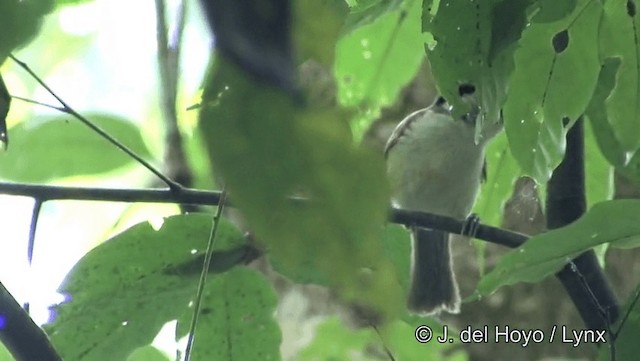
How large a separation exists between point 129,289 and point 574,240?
0.39m

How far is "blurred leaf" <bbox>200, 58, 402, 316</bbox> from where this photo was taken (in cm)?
21

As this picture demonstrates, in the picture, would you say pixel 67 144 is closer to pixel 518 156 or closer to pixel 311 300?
pixel 518 156

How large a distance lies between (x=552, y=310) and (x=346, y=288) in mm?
2257

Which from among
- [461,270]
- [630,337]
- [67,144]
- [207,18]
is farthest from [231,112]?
[461,270]

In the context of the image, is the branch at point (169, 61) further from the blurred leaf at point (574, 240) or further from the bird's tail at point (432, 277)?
the bird's tail at point (432, 277)

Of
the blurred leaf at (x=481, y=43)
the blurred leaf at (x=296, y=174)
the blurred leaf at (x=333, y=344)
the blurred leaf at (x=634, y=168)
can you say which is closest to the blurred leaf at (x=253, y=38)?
the blurred leaf at (x=296, y=174)

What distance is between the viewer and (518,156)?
2.67ft

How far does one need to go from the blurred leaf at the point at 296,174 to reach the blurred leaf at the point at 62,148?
0.79 m

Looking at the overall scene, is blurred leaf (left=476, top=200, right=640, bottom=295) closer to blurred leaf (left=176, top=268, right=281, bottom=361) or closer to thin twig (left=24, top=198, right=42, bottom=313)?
blurred leaf (left=176, top=268, right=281, bottom=361)

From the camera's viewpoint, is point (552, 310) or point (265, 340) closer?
point (265, 340)

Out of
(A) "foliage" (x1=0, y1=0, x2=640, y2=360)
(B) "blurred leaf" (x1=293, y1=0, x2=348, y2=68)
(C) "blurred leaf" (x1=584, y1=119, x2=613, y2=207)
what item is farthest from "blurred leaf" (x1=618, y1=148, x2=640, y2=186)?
(B) "blurred leaf" (x1=293, y1=0, x2=348, y2=68)

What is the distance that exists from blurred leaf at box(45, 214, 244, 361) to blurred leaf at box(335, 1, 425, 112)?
0.37 m

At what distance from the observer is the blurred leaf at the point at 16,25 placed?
28 cm

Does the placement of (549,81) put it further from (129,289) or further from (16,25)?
(16,25)
